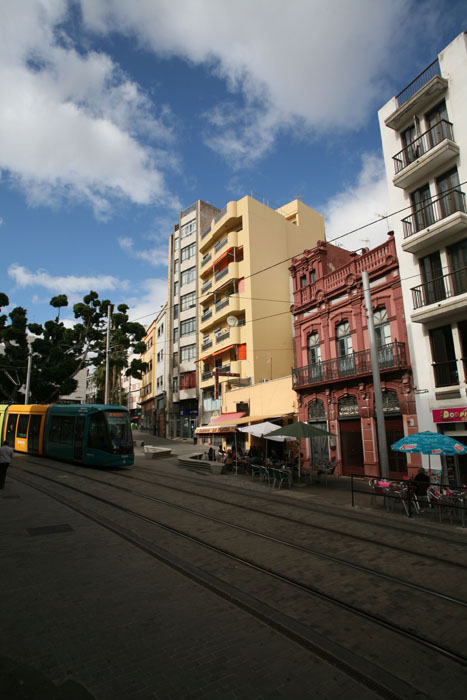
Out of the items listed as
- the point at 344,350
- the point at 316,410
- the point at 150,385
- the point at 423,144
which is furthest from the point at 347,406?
the point at 150,385

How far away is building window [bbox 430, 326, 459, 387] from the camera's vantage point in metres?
16.1

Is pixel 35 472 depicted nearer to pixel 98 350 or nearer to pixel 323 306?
pixel 323 306

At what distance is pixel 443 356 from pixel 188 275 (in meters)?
33.2

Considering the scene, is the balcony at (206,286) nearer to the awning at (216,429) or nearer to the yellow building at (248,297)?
the yellow building at (248,297)

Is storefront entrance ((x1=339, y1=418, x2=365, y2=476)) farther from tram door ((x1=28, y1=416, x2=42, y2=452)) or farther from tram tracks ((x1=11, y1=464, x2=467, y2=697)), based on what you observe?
tram door ((x1=28, y1=416, x2=42, y2=452))

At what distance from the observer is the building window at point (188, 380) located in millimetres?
42106

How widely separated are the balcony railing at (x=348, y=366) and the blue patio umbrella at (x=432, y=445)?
6.02 metres

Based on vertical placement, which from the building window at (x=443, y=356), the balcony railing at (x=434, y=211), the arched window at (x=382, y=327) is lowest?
the building window at (x=443, y=356)

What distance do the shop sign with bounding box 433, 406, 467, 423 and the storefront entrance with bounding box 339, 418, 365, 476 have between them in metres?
4.35

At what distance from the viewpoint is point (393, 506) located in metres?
12.5

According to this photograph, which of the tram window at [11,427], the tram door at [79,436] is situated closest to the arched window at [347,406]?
the tram door at [79,436]

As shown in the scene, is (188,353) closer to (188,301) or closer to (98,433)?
(188,301)

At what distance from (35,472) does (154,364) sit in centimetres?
3955

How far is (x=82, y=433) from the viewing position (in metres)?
19.2
